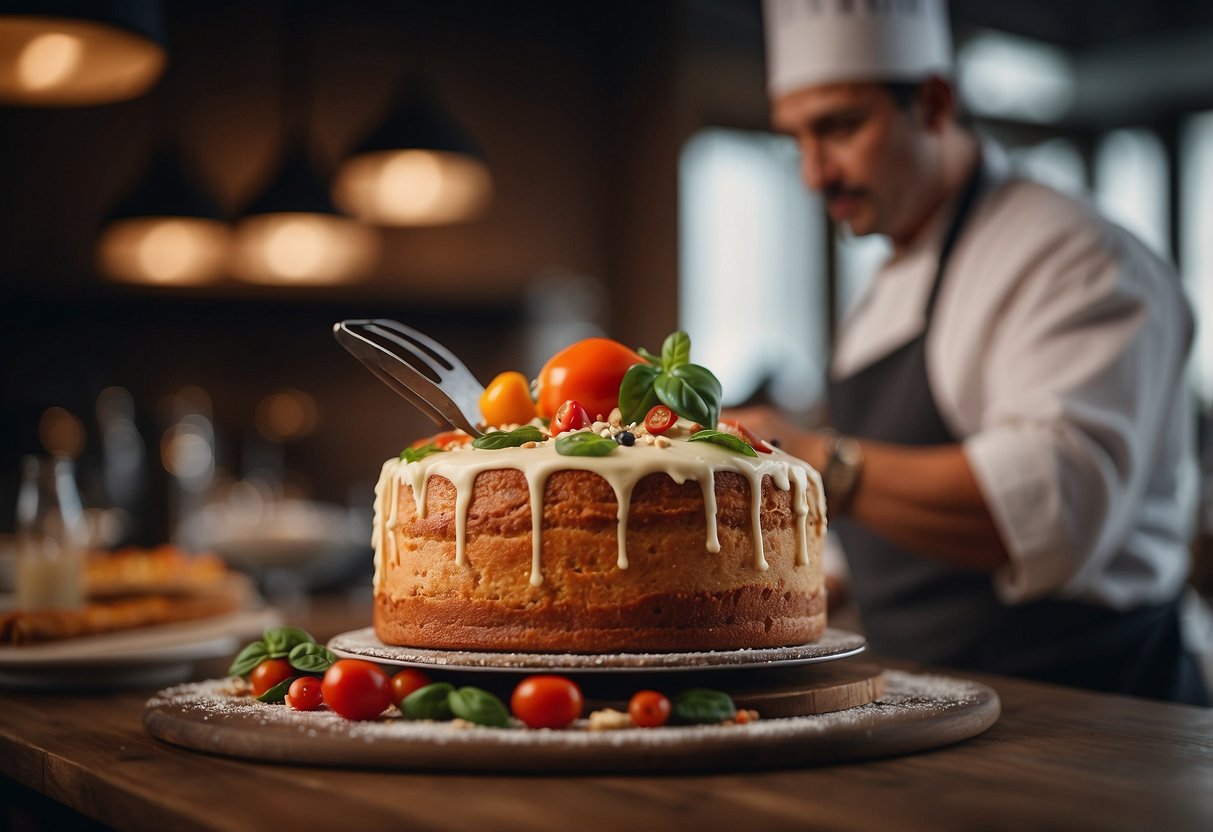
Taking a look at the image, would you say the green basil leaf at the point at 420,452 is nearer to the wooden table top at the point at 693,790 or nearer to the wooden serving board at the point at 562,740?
the wooden serving board at the point at 562,740

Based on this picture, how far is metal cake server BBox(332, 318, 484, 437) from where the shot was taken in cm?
172

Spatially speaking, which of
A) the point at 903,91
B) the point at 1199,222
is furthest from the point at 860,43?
the point at 1199,222

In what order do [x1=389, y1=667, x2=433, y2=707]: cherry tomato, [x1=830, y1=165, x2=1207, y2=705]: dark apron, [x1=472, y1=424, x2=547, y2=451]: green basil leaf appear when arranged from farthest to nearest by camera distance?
[x1=830, y1=165, x2=1207, y2=705]: dark apron
[x1=472, y1=424, x2=547, y2=451]: green basil leaf
[x1=389, y1=667, x2=433, y2=707]: cherry tomato

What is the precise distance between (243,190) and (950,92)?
491 cm

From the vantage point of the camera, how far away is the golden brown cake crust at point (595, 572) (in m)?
1.57

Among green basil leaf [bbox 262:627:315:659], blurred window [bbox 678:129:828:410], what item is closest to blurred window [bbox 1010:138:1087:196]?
A: blurred window [bbox 678:129:828:410]

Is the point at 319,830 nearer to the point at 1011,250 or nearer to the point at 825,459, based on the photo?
the point at 825,459

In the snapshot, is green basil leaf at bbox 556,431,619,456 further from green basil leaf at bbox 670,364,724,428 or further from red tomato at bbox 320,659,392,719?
red tomato at bbox 320,659,392,719

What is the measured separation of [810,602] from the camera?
1745mm

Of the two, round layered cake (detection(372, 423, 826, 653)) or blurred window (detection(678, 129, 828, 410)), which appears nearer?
round layered cake (detection(372, 423, 826, 653))

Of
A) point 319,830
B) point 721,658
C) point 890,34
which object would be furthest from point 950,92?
point 319,830

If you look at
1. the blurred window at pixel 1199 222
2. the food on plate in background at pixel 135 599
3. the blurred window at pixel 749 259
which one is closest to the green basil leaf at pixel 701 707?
the food on plate in background at pixel 135 599

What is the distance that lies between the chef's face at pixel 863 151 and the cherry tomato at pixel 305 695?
1.60 meters

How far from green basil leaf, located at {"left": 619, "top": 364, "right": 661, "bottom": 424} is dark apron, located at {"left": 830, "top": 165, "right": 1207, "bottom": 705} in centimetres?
108
